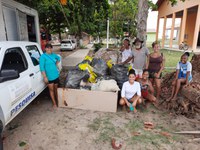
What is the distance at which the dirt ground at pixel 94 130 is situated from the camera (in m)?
2.53

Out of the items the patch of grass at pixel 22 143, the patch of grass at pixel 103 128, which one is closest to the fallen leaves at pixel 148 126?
the patch of grass at pixel 103 128

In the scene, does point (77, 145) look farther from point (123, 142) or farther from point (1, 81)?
point (1, 81)

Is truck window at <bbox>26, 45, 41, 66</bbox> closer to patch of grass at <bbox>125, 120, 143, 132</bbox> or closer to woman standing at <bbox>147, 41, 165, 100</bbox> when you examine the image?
patch of grass at <bbox>125, 120, 143, 132</bbox>

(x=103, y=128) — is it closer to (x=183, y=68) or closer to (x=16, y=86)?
(x=16, y=86)

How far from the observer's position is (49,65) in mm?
3416

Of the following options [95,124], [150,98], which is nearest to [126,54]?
[150,98]

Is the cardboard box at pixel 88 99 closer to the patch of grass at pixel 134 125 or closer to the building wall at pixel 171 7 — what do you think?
the patch of grass at pixel 134 125

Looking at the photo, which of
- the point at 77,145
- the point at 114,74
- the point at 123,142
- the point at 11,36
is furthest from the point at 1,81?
the point at 11,36

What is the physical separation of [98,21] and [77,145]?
2188cm

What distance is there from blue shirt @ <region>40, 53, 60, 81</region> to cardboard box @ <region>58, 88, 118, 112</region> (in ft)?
1.25

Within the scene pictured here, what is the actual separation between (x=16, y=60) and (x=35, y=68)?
1.35 ft

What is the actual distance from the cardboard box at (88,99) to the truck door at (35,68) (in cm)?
47

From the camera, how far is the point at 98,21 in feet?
74.0

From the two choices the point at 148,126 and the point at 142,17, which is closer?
the point at 148,126
